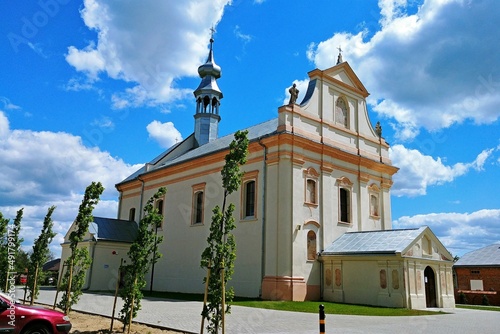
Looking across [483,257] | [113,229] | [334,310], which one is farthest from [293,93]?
[483,257]

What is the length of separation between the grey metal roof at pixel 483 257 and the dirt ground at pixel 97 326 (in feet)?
95.3

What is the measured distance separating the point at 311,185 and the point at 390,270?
20.9ft

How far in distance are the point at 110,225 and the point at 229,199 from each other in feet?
38.0

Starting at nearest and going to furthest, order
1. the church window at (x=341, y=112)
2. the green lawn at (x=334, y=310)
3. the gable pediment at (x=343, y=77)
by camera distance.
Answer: the green lawn at (x=334, y=310) < the gable pediment at (x=343, y=77) < the church window at (x=341, y=112)

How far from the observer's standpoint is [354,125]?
2830 cm

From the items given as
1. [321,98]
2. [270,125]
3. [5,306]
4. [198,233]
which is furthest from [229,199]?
[5,306]

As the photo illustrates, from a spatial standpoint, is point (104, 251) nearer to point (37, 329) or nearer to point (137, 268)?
point (137, 268)

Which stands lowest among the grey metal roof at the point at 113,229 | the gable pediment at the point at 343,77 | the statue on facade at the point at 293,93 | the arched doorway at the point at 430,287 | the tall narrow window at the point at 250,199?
the arched doorway at the point at 430,287

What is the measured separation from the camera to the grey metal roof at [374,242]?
2081cm

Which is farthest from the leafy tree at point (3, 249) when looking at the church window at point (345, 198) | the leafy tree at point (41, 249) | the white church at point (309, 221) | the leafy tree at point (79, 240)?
the church window at point (345, 198)

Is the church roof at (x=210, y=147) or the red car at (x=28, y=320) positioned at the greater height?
the church roof at (x=210, y=147)

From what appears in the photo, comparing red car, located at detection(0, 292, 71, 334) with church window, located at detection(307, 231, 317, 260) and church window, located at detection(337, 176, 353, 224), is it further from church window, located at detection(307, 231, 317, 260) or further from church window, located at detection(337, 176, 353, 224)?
church window, located at detection(337, 176, 353, 224)

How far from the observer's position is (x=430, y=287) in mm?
21969

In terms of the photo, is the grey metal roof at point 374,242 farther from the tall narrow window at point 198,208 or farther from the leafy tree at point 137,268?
the leafy tree at point 137,268
